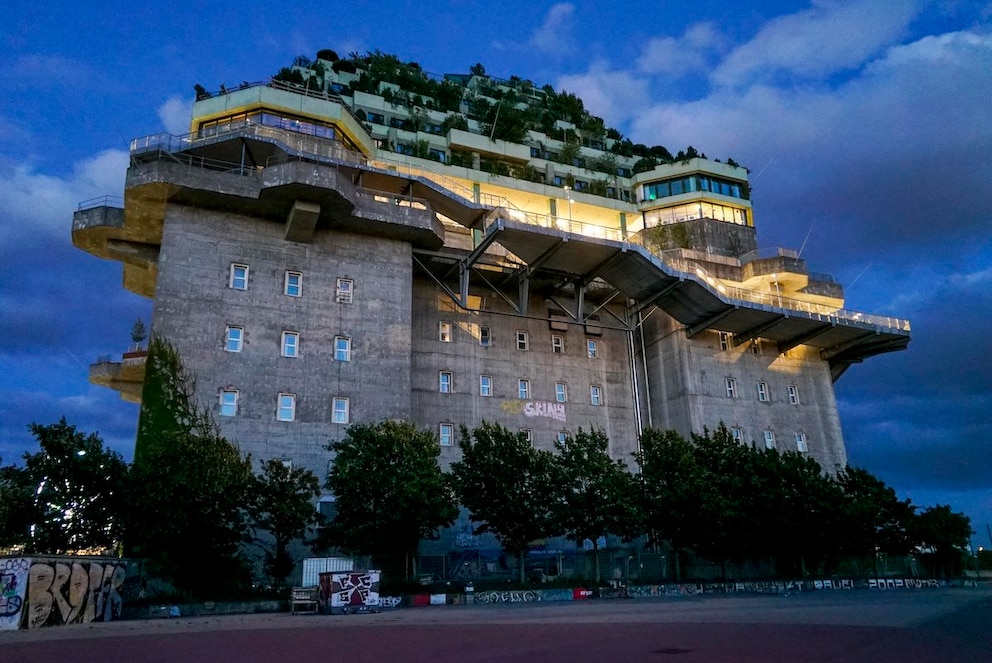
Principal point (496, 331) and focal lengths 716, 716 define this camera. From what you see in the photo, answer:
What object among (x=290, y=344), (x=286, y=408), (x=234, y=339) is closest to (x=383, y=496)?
(x=286, y=408)

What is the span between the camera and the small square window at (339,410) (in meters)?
43.4

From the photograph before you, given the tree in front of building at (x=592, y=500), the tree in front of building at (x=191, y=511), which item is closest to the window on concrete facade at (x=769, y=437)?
the tree in front of building at (x=592, y=500)

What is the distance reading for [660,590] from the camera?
3994 cm

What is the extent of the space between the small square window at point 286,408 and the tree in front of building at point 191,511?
14.1 ft

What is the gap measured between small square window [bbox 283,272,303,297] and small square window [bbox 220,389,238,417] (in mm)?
7314

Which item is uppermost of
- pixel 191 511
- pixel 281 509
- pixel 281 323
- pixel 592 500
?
pixel 281 323

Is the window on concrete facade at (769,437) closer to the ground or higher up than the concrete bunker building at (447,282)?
closer to the ground

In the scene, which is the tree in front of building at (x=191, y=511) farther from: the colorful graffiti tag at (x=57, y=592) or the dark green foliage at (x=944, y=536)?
the dark green foliage at (x=944, y=536)

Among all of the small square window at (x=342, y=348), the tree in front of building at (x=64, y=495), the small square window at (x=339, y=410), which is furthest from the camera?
the small square window at (x=342, y=348)

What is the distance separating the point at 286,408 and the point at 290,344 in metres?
4.11

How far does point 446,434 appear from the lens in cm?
5062

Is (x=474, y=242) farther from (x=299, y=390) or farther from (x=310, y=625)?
(x=310, y=625)

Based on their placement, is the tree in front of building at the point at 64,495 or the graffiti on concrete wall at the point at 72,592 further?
the tree in front of building at the point at 64,495

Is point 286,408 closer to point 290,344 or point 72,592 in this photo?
point 290,344
